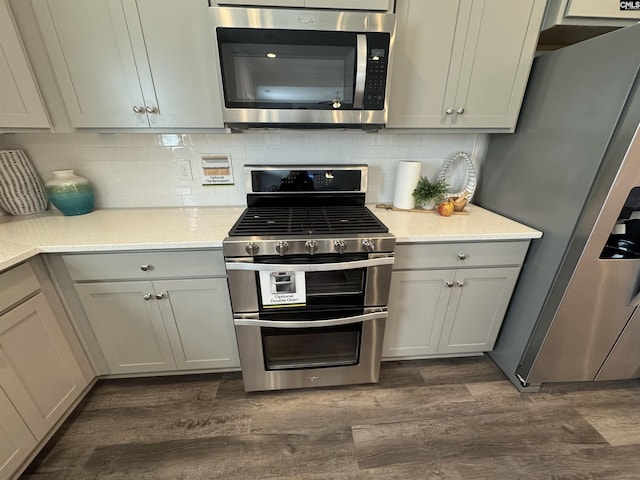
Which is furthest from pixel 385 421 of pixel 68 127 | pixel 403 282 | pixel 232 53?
pixel 68 127

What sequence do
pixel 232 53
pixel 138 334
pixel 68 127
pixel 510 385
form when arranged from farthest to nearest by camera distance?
1. pixel 510 385
2. pixel 138 334
3. pixel 68 127
4. pixel 232 53

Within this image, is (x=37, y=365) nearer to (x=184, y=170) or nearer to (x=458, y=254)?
(x=184, y=170)

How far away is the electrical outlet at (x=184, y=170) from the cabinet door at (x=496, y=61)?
5.28 ft

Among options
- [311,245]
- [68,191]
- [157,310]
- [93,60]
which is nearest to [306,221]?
[311,245]

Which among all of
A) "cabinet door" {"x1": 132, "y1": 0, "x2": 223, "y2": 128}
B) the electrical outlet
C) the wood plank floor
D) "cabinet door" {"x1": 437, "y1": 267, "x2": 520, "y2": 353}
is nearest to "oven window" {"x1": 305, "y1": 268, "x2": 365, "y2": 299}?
"cabinet door" {"x1": 437, "y1": 267, "x2": 520, "y2": 353}

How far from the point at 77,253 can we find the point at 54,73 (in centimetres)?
84

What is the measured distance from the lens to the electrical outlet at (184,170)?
5.47 ft

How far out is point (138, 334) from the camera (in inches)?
55.6

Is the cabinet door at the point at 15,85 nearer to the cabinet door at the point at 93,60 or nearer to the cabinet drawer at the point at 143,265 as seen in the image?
the cabinet door at the point at 93,60

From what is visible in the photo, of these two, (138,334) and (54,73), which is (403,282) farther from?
(54,73)

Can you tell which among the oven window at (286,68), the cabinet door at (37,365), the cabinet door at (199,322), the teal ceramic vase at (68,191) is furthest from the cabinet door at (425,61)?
the cabinet door at (37,365)

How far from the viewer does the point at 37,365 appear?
3.87 feet

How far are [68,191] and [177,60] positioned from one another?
999 millimetres

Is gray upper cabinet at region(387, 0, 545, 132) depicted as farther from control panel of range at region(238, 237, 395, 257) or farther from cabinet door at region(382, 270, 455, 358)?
cabinet door at region(382, 270, 455, 358)
